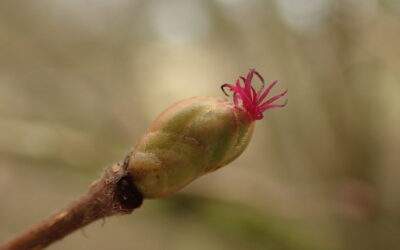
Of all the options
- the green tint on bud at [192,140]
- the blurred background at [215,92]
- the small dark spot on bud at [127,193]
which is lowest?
the green tint on bud at [192,140]

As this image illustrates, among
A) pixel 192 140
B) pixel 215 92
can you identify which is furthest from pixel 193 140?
pixel 215 92

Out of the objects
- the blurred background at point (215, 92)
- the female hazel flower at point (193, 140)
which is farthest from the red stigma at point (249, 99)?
the blurred background at point (215, 92)

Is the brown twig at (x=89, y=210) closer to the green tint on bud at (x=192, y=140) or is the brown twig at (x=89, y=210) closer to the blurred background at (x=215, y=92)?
the green tint on bud at (x=192, y=140)

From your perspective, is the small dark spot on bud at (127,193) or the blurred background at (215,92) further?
the blurred background at (215,92)

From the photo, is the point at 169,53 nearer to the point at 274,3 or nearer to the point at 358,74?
the point at 274,3

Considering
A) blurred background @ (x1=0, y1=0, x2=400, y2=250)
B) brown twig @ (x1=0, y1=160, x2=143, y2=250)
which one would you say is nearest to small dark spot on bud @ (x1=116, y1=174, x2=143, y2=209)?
brown twig @ (x1=0, y1=160, x2=143, y2=250)

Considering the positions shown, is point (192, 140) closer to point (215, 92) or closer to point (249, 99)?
point (249, 99)

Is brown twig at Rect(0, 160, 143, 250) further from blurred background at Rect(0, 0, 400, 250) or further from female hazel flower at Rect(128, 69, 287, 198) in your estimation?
blurred background at Rect(0, 0, 400, 250)
